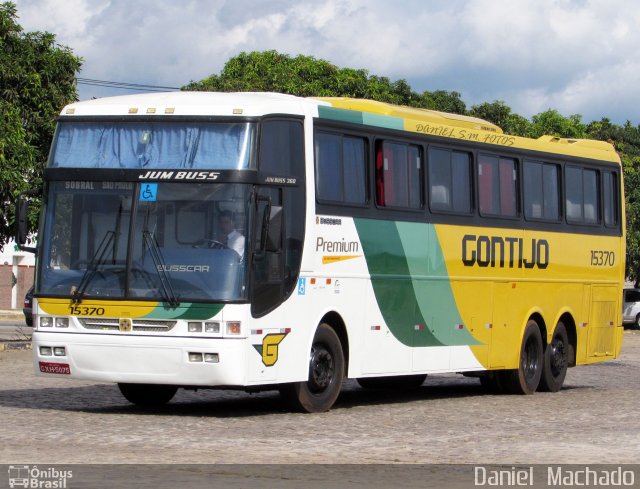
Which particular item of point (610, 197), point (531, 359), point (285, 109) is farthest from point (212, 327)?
point (610, 197)

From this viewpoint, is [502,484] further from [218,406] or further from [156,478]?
[218,406]

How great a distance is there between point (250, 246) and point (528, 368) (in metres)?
7.98

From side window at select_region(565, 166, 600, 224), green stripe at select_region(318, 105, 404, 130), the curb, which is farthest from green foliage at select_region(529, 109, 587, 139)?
green stripe at select_region(318, 105, 404, 130)

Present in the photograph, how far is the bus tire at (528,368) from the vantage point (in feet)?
74.6

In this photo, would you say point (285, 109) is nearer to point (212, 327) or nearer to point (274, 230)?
point (274, 230)

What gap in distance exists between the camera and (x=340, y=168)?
59.8 ft

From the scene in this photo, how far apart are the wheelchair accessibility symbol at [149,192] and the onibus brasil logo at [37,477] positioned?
5.51 m

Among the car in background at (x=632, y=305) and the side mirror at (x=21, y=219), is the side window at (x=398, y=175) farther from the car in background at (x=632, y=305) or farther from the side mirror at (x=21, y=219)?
the car in background at (x=632, y=305)

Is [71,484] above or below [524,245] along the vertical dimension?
below

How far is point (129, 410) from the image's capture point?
17812 mm

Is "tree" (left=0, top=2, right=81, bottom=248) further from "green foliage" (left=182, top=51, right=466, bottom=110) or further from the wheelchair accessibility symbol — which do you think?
"green foliage" (left=182, top=51, right=466, bottom=110)

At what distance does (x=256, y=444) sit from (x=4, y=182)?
1785cm

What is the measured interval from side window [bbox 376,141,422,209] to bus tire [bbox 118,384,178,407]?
11.7 feet

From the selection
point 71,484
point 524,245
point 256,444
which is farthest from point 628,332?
point 71,484
